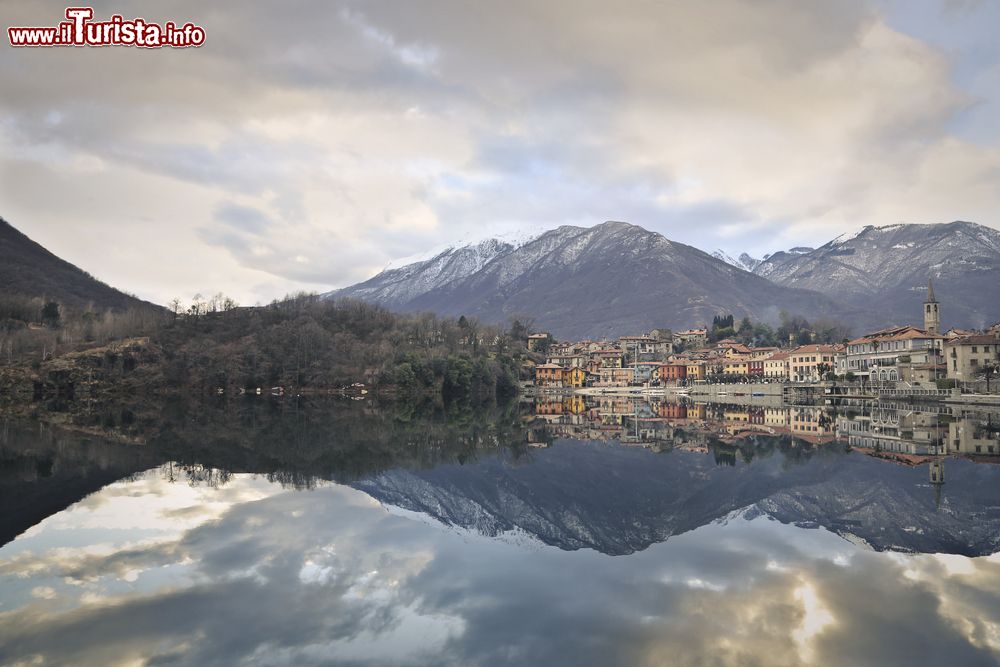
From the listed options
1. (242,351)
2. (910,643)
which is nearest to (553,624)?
(910,643)

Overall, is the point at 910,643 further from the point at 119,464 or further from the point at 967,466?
the point at 119,464

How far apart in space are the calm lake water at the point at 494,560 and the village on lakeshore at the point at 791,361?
43487 millimetres

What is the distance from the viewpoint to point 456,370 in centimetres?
7631

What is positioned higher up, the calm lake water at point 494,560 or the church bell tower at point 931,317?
the church bell tower at point 931,317

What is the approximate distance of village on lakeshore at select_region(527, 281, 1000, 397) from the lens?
58719 mm

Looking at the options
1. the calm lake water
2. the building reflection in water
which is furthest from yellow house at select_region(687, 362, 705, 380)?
the calm lake water

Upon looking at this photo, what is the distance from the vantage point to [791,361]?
92.9m

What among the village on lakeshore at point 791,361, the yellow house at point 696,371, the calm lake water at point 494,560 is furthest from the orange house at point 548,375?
the calm lake water at point 494,560

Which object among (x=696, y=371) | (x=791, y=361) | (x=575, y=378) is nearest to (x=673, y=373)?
(x=696, y=371)

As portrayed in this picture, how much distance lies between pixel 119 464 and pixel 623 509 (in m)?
16.0

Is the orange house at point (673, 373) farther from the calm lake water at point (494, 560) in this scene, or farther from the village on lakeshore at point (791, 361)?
the calm lake water at point (494, 560)

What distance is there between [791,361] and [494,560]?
302ft

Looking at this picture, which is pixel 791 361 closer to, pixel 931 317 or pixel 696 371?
pixel 931 317

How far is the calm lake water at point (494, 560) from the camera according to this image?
7.29 meters
